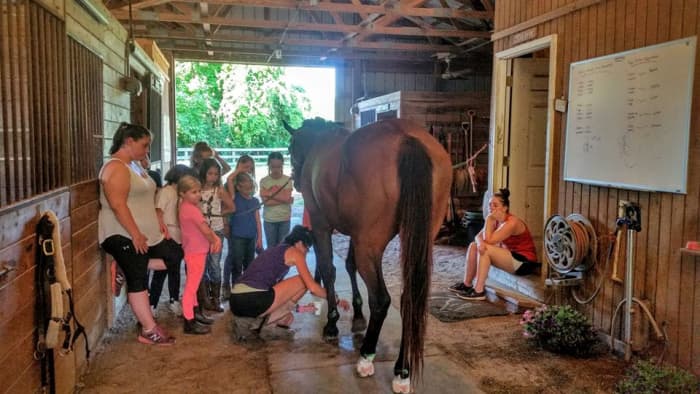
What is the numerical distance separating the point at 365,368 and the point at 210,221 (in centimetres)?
162

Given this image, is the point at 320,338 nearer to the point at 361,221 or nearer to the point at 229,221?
the point at 361,221

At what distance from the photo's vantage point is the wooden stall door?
15.0ft

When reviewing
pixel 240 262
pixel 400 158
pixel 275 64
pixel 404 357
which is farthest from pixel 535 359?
pixel 275 64

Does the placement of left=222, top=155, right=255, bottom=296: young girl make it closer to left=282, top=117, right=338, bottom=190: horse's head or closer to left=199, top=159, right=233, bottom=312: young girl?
left=199, top=159, right=233, bottom=312: young girl

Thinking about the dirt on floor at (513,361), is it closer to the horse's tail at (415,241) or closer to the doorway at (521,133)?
the horse's tail at (415,241)

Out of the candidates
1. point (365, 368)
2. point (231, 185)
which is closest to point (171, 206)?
point (231, 185)

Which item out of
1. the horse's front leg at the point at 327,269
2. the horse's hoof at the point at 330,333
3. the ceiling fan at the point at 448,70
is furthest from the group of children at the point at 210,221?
the ceiling fan at the point at 448,70

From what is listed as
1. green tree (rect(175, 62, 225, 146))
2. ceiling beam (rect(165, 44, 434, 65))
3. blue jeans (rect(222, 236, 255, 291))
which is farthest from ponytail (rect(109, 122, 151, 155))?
green tree (rect(175, 62, 225, 146))

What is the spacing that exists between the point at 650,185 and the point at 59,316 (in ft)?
9.75

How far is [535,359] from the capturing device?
2.96 meters

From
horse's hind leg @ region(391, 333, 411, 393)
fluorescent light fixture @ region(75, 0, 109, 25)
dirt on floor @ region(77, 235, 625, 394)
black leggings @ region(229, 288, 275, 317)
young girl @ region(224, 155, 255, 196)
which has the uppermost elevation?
fluorescent light fixture @ region(75, 0, 109, 25)

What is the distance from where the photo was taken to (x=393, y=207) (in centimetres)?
256

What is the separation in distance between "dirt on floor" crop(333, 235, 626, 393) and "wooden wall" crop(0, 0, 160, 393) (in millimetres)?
2036

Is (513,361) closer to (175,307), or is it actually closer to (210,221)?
(210,221)
